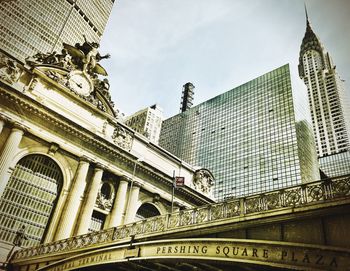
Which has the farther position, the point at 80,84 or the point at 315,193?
the point at 80,84

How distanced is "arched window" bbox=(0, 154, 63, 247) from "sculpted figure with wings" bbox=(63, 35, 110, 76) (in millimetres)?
Result: 9115

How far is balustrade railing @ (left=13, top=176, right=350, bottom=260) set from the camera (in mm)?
8586

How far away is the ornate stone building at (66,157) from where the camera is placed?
2031cm

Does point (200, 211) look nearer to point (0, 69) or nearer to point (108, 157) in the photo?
point (108, 157)

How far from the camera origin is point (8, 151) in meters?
19.7

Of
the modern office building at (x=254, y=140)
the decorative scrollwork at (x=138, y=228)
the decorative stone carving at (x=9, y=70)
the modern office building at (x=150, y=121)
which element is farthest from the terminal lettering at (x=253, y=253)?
the modern office building at (x=150, y=121)

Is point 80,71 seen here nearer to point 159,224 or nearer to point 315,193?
point 159,224

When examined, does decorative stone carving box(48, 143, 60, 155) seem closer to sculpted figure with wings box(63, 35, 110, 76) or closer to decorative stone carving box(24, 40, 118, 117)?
decorative stone carving box(24, 40, 118, 117)

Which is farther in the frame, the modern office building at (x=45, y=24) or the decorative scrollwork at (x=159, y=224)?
the modern office building at (x=45, y=24)

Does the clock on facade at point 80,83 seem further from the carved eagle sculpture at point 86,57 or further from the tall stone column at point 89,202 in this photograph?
the tall stone column at point 89,202

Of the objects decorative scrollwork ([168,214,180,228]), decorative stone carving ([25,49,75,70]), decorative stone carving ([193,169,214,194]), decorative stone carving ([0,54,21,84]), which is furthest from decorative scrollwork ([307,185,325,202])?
decorative stone carving ([193,169,214,194])

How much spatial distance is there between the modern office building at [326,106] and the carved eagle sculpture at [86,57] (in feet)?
263

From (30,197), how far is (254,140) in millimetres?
49245

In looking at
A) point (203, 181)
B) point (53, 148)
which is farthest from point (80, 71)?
point (203, 181)
